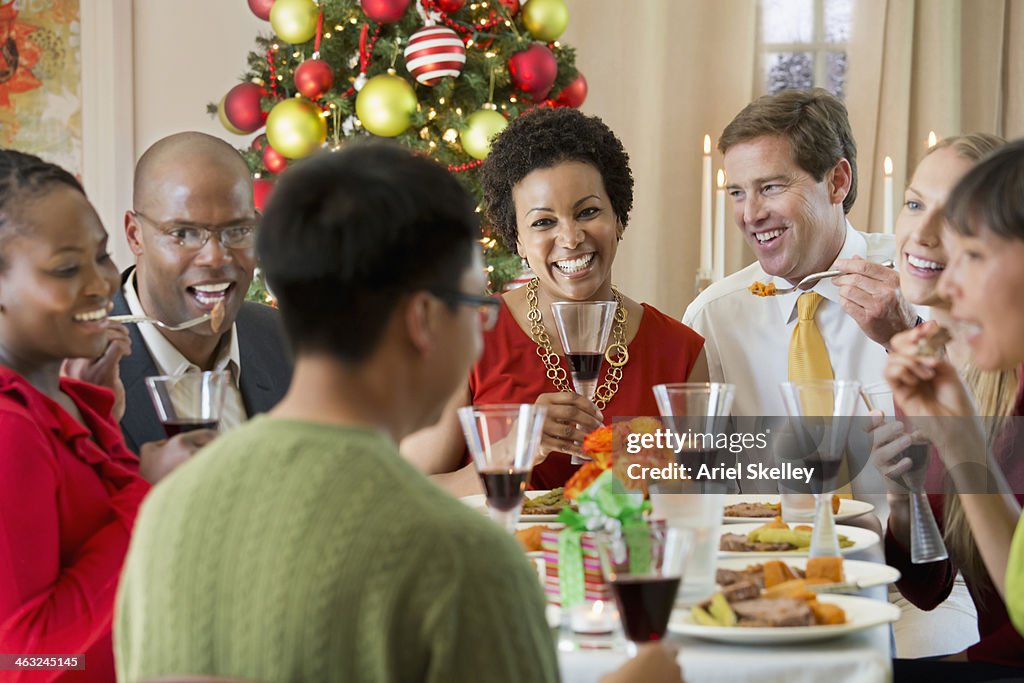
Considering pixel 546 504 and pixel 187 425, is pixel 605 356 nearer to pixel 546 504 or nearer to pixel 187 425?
pixel 546 504

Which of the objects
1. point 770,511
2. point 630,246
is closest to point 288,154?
point 630,246

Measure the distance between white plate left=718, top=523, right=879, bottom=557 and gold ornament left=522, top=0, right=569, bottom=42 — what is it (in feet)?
9.34

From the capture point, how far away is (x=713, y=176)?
211 inches

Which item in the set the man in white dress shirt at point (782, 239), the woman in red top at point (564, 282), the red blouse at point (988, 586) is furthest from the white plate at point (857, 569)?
the man in white dress shirt at point (782, 239)

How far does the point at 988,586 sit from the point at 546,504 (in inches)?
33.2

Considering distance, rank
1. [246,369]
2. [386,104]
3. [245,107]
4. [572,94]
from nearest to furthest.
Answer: [246,369]
[386,104]
[245,107]
[572,94]

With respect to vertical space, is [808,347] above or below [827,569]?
above

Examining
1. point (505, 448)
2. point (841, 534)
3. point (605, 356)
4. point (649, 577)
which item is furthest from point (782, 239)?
point (649, 577)

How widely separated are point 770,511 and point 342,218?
1364mm

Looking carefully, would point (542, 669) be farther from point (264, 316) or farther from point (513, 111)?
point (513, 111)

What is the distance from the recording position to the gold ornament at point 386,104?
417cm

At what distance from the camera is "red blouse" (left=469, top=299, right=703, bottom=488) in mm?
2918

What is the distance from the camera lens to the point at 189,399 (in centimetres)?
183

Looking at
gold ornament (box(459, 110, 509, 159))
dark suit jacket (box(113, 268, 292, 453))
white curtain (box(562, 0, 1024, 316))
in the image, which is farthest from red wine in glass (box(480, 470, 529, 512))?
white curtain (box(562, 0, 1024, 316))
